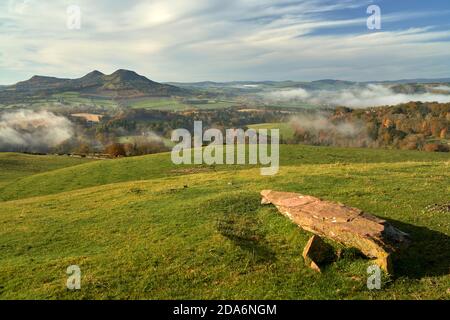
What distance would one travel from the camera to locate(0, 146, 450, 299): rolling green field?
15117 millimetres

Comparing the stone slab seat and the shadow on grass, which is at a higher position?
the stone slab seat

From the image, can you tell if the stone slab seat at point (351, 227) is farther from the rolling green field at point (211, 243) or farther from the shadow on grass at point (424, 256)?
the rolling green field at point (211, 243)

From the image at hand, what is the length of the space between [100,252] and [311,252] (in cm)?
1010

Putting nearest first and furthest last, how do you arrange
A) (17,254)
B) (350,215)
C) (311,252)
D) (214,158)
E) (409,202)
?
(311,252)
(350,215)
(17,254)
(409,202)
(214,158)

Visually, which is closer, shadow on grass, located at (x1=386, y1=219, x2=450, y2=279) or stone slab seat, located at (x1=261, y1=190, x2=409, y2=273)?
shadow on grass, located at (x1=386, y1=219, x2=450, y2=279)

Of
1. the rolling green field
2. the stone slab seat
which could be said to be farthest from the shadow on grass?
the stone slab seat

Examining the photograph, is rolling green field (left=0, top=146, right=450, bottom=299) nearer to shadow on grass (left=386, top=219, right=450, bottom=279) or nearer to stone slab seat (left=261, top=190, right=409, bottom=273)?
shadow on grass (left=386, top=219, right=450, bottom=279)

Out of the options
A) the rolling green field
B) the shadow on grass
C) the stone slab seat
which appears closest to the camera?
the rolling green field

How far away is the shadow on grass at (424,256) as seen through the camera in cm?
1578

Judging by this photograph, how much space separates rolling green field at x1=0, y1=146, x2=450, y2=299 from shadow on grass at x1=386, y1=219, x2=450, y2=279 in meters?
0.05

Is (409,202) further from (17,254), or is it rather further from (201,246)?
(17,254)

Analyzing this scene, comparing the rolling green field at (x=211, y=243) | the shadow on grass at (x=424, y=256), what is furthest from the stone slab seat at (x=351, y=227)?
the rolling green field at (x=211, y=243)
